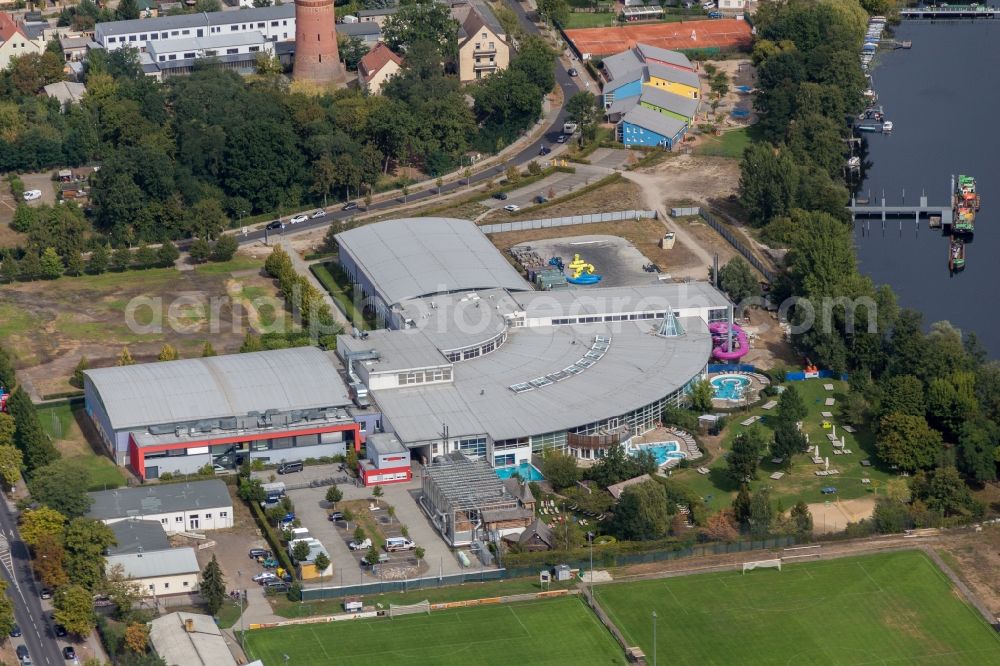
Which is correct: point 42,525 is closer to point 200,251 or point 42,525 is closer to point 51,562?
point 51,562

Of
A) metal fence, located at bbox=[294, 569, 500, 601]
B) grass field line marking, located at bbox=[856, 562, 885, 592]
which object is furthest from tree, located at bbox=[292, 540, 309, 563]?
grass field line marking, located at bbox=[856, 562, 885, 592]

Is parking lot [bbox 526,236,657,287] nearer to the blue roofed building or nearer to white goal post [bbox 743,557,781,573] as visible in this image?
the blue roofed building

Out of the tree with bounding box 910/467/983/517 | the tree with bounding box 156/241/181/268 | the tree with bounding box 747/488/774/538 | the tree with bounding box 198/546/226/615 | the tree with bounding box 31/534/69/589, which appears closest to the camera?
the tree with bounding box 198/546/226/615


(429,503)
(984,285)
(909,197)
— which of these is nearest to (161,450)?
(429,503)

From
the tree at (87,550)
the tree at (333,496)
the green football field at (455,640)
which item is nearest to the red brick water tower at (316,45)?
the tree at (333,496)

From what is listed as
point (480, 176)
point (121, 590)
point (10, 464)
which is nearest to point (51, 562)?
point (121, 590)

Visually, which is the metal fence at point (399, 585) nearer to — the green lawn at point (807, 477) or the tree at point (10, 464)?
the green lawn at point (807, 477)

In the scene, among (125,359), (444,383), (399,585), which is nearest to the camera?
(399,585)
